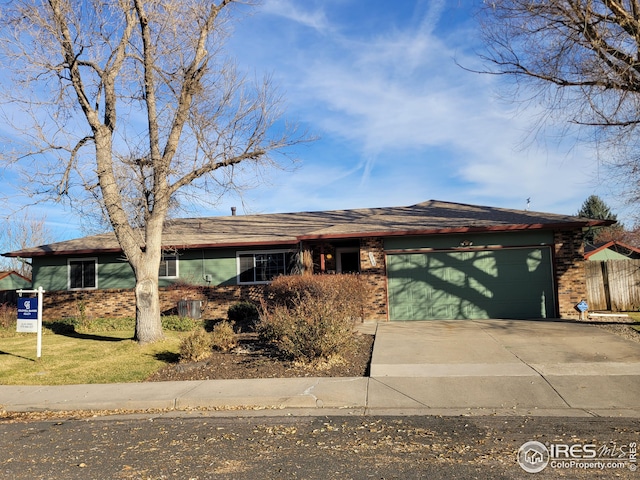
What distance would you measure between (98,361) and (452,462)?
9.20 meters

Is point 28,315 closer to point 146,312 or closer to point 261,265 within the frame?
point 146,312

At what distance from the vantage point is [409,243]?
1648cm

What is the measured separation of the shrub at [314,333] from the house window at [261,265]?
8220 millimetres

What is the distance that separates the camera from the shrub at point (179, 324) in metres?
16.1

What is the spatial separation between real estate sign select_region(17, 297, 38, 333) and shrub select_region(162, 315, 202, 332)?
16.9ft

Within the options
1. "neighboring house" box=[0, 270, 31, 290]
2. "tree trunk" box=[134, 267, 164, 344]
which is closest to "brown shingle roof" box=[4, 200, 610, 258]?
"tree trunk" box=[134, 267, 164, 344]

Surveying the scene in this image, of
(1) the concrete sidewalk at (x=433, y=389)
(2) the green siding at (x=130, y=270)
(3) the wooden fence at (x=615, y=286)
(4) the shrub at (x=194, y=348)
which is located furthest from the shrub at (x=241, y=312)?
(3) the wooden fence at (x=615, y=286)

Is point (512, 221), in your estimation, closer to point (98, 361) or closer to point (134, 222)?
point (134, 222)

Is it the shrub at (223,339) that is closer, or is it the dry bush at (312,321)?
the dry bush at (312,321)

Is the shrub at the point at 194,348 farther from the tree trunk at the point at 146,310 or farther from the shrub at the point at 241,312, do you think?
the shrub at the point at 241,312

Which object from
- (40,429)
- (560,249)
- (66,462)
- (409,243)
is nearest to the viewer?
(66,462)

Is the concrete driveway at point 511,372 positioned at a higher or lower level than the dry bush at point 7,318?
lower

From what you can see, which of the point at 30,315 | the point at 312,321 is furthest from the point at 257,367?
the point at 30,315

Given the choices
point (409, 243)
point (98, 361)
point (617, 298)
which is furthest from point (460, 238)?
point (98, 361)
